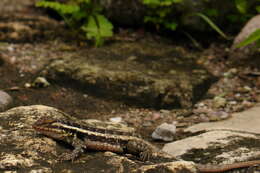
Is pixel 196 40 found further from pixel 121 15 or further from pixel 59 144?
pixel 59 144

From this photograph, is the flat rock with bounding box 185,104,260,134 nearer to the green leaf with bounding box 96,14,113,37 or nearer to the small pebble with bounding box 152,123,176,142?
the small pebble with bounding box 152,123,176,142

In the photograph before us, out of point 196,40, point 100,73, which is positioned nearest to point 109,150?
point 100,73

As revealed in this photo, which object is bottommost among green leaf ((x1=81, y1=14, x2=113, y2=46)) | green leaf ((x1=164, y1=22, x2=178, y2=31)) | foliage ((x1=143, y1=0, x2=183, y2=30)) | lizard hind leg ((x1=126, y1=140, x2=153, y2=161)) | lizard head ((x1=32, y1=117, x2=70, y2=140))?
lizard hind leg ((x1=126, y1=140, x2=153, y2=161))

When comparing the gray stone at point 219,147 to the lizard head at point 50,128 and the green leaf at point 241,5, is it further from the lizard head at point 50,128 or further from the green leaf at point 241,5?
the green leaf at point 241,5

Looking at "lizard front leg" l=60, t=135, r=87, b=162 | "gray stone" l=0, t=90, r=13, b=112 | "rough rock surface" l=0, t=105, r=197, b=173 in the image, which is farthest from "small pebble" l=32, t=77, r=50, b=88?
"lizard front leg" l=60, t=135, r=87, b=162

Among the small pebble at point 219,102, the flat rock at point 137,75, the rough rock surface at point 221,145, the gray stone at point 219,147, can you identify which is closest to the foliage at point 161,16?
the flat rock at point 137,75

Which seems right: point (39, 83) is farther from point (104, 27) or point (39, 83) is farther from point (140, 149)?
point (140, 149)
